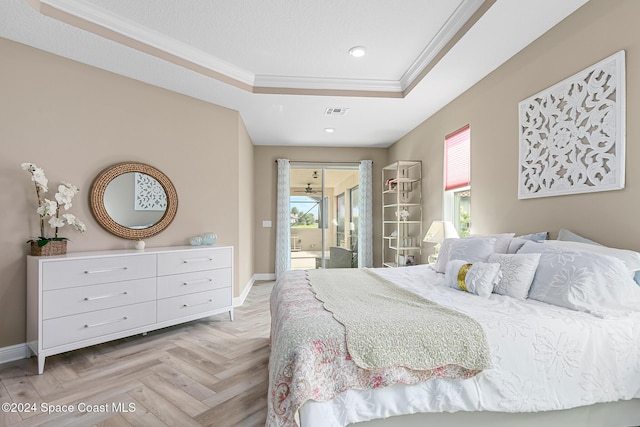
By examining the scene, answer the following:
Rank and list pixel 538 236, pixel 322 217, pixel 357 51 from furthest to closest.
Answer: pixel 322 217
pixel 357 51
pixel 538 236

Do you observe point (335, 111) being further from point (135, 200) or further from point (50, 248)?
point (50, 248)

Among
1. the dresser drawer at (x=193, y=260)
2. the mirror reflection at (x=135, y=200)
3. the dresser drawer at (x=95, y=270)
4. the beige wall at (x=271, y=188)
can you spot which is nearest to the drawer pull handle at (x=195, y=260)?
the dresser drawer at (x=193, y=260)

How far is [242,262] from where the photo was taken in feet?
14.1

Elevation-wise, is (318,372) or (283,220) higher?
(283,220)

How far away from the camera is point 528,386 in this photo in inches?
52.0

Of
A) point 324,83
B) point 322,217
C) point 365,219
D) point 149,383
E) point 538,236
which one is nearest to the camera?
point 149,383

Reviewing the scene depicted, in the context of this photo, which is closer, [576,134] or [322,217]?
[576,134]

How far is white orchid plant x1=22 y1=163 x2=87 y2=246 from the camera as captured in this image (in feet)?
7.87

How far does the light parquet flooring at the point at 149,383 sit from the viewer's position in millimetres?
1751

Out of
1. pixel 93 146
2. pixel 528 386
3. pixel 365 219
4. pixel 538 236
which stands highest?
pixel 93 146

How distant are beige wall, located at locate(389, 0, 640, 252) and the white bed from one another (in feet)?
2.61

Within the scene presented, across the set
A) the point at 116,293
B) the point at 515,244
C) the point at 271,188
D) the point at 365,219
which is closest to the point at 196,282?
the point at 116,293

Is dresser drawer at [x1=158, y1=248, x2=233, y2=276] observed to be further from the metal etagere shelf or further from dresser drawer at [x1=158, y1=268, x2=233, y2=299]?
the metal etagere shelf

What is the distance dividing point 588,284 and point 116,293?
330cm
